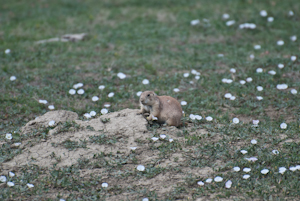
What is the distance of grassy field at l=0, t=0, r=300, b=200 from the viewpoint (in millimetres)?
5070

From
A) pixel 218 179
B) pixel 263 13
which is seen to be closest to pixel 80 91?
pixel 218 179

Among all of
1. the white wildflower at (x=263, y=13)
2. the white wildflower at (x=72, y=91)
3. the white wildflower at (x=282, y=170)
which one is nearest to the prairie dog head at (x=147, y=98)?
the white wildflower at (x=282, y=170)

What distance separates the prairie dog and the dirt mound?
245 millimetres

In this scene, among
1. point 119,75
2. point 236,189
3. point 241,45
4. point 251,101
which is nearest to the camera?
point 236,189

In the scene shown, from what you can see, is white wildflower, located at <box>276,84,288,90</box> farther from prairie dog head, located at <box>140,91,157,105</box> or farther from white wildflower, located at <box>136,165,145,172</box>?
white wildflower, located at <box>136,165,145,172</box>

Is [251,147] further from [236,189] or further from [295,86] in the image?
[295,86]

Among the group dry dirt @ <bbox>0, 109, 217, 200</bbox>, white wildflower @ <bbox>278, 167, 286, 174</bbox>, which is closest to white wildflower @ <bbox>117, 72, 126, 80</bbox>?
dry dirt @ <bbox>0, 109, 217, 200</bbox>

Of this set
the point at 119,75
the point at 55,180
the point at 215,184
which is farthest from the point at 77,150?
the point at 119,75

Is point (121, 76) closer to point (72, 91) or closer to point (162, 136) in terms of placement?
point (72, 91)

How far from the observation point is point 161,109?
6277 millimetres

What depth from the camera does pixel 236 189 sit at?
4.88 metres

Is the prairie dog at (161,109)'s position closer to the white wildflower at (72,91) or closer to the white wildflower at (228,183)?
the white wildflower at (228,183)

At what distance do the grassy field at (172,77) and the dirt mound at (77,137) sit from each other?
0.15 meters

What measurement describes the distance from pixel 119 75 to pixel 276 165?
4717 millimetres
